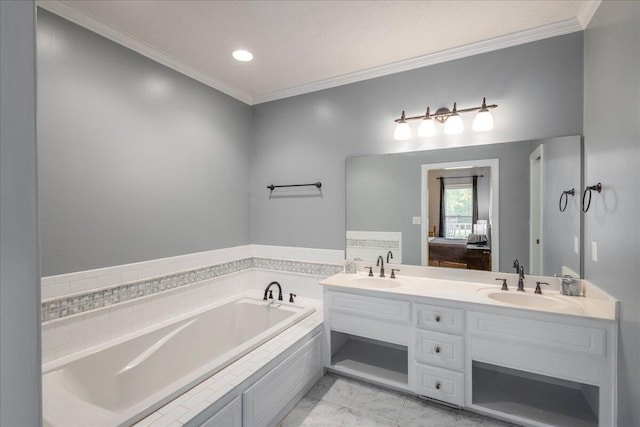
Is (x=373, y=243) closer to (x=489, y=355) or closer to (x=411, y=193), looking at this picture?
(x=411, y=193)

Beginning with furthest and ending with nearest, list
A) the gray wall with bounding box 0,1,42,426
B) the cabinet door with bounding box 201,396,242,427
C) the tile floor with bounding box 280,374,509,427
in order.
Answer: the tile floor with bounding box 280,374,509,427
the cabinet door with bounding box 201,396,242,427
the gray wall with bounding box 0,1,42,426

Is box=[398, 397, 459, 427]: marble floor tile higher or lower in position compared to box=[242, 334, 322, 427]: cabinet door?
lower

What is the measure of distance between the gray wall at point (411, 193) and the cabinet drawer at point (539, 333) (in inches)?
22.3

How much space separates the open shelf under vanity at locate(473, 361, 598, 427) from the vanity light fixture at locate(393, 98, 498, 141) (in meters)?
1.92

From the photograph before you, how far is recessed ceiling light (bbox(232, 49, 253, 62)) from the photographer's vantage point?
2447 mm

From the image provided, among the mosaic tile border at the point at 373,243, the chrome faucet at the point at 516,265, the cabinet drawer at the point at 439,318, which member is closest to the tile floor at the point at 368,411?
the cabinet drawer at the point at 439,318

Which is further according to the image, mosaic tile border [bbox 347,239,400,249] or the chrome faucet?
mosaic tile border [bbox 347,239,400,249]

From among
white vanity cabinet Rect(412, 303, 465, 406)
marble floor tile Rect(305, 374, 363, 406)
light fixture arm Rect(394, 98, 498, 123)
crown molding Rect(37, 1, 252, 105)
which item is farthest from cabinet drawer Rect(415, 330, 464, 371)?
crown molding Rect(37, 1, 252, 105)

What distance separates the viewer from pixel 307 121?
10.3 ft

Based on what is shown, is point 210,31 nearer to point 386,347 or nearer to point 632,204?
point 632,204

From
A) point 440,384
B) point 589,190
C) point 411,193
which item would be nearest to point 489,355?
point 440,384

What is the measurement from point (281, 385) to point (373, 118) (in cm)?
231

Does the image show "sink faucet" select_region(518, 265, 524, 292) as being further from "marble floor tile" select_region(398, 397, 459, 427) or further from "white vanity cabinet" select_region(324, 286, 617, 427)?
"marble floor tile" select_region(398, 397, 459, 427)

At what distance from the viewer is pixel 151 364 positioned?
2152 mm
